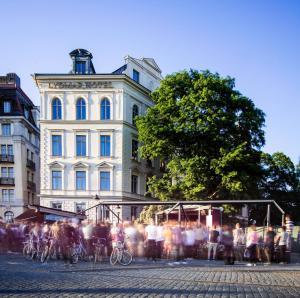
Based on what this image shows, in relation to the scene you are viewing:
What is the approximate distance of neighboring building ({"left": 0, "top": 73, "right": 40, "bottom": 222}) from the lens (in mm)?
57031

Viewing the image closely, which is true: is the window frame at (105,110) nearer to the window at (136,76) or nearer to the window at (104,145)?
the window at (104,145)

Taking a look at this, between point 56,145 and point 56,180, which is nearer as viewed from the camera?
point 56,180

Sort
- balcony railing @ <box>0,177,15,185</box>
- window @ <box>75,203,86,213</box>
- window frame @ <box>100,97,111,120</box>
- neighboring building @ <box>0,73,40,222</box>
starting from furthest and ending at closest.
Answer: balcony railing @ <box>0,177,15,185</box>, neighboring building @ <box>0,73,40,222</box>, window frame @ <box>100,97,111,120</box>, window @ <box>75,203,86,213</box>

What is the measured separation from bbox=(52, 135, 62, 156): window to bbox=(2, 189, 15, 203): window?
12745mm

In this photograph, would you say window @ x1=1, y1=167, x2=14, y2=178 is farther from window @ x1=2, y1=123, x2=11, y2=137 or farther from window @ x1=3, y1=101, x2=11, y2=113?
window @ x1=3, y1=101, x2=11, y2=113

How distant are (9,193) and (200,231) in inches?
1540

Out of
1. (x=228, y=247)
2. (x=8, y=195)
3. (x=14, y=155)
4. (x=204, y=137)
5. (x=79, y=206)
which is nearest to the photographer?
(x=228, y=247)

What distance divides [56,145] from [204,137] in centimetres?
1603

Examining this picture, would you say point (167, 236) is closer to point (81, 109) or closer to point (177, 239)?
point (177, 239)

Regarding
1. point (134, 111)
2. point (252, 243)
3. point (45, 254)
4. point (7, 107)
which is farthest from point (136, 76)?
point (252, 243)

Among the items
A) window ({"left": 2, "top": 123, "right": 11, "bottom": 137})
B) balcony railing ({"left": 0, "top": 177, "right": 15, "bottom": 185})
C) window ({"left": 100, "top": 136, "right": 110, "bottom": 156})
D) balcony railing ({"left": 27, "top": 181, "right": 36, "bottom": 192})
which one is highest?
window ({"left": 2, "top": 123, "right": 11, "bottom": 137})

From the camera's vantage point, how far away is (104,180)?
4781cm

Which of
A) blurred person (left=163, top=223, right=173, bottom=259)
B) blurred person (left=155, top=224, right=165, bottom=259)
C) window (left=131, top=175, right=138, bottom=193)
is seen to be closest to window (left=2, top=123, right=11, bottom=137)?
window (left=131, top=175, right=138, bottom=193)

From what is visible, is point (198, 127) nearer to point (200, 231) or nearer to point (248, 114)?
point (248, 114)
